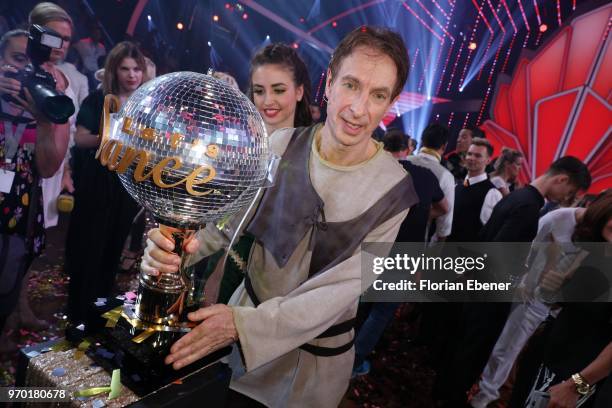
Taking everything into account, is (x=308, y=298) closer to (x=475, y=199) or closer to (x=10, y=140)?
(x=10, y=140)

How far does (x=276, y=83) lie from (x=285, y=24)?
5.55 m

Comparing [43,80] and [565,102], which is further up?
[565,102]

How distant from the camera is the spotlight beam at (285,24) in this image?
253 inches

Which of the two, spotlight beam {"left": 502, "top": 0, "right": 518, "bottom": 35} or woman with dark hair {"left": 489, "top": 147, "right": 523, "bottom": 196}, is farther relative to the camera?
spotlight beam {"left": 502, "top": 0, "right": 518, "bottom": 35}

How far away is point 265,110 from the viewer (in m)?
2.12

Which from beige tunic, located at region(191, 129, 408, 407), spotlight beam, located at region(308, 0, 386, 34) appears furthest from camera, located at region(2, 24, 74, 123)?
spotlight beam, located at region(308, 0, 386, 34)

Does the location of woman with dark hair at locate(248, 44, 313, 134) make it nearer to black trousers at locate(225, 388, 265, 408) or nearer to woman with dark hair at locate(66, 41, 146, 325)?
woman with dark hair at locate(66, 41, 146, 325)

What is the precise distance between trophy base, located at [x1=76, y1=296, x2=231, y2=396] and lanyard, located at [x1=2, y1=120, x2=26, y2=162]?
5.55 feet

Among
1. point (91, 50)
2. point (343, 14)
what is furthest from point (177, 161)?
point (343, 14)

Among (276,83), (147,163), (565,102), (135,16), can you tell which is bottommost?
(147,163)

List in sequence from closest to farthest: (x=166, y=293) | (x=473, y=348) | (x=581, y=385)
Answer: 1. (x=166, y=293)
2. (x=581, y=385)
3. (x=473, y=348)

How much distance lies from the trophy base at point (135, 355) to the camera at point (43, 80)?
4.10 feet

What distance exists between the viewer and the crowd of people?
3.36 feet

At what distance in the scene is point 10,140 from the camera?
6.77 feet
